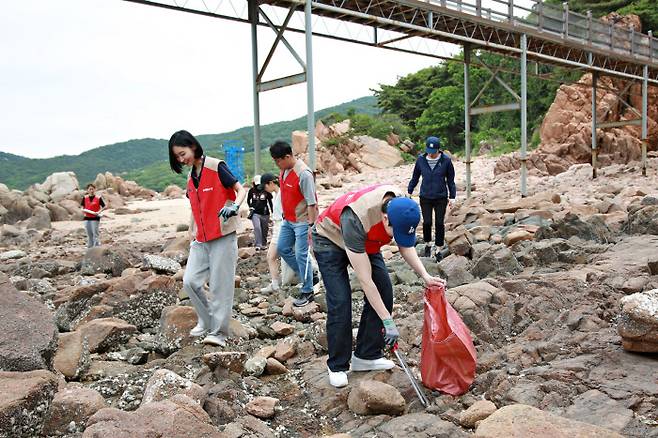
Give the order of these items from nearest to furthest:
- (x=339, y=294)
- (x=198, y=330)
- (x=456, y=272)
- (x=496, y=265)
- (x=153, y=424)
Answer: (x=153, y=424) → (x=339, y=294) → (x=198, y=330) → (x=456, y=272) → (x=496, y=265)

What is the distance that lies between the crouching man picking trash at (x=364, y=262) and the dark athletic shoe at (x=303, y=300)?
71.1 inches

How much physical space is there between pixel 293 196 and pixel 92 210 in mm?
6122

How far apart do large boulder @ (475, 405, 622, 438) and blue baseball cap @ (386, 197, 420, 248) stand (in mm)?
1119

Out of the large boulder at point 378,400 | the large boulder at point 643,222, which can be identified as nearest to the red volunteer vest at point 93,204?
the large boulder at point 378,400

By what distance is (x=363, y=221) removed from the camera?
12.0ft

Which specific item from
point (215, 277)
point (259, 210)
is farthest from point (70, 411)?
point (259, 210)

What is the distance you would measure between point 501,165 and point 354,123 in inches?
581

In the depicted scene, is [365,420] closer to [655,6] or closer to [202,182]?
[202,182]

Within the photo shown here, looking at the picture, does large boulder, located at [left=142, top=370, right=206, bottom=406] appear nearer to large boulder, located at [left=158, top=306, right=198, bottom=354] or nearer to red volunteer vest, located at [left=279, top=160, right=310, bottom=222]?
large boulder, located at [left=158, top=306, right=198, bottom=354]

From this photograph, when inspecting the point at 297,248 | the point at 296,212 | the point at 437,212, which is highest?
the point at 296,212

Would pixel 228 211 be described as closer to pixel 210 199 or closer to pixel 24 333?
pixel 210 199

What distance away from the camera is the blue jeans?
629 cm

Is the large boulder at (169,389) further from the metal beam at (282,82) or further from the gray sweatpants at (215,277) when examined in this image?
the metal beam at (282,82)

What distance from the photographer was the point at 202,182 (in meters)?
4.84
